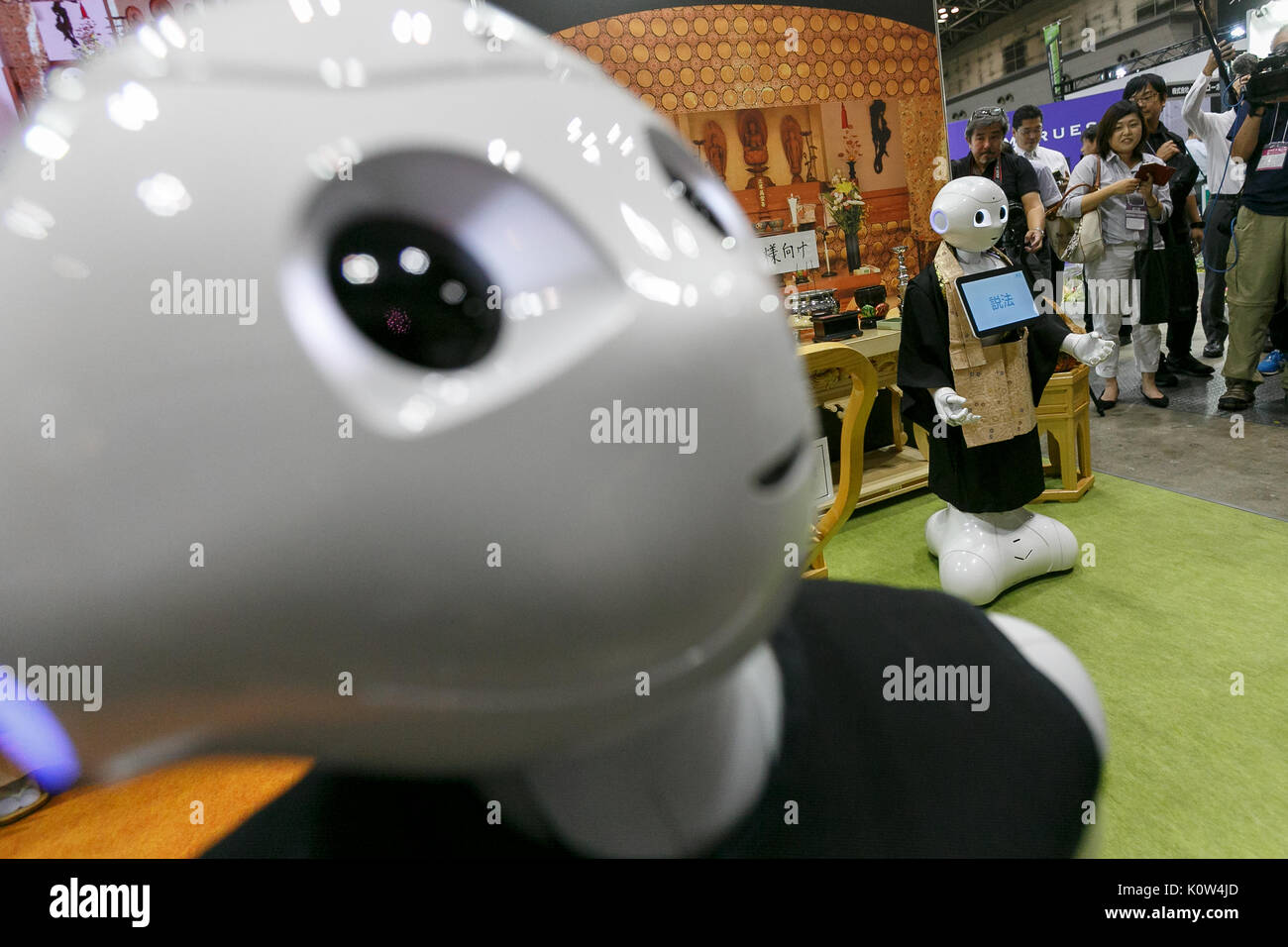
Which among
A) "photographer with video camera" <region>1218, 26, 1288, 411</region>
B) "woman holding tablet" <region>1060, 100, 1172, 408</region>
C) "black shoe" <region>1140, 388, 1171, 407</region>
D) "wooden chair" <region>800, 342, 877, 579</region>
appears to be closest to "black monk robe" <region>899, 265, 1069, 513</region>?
"wooden chair" <region>800, 342, 877, 579</region>

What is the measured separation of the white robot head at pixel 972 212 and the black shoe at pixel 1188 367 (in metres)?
2.90

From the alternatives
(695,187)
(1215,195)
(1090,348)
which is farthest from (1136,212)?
(695,187)

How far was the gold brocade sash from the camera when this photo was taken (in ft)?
5.61

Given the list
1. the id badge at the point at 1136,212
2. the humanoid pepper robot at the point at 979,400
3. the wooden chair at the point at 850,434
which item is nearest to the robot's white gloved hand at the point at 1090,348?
the humanoid pepper robot at the point at 979,400

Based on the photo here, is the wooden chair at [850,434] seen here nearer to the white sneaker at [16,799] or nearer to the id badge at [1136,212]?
the white sneaker at [16,799]

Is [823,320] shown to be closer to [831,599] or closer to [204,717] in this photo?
[831,599]

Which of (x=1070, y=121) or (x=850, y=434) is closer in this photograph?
(x=850, y=434)

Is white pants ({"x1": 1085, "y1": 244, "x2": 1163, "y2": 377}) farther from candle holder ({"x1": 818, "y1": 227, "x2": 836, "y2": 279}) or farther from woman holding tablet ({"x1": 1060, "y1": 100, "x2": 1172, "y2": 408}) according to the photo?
candle holder ({"x1": 818, "y1": 227, "x2": 836, "y2": 279})

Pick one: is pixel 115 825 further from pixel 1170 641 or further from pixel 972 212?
pixel 1170 641

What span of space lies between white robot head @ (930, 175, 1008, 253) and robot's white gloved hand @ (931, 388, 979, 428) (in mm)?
346

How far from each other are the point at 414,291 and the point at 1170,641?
6.38 ft

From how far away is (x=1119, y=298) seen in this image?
3.45 metres

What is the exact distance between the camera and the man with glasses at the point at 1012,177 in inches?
126
